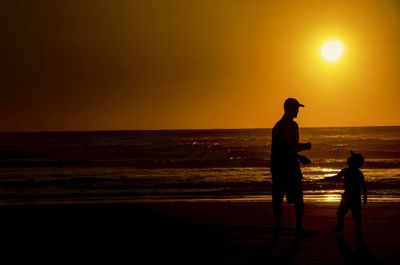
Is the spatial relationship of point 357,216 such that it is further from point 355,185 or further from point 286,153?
point 286,153

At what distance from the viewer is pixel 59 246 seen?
8.80 meters

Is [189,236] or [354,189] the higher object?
[354,189]

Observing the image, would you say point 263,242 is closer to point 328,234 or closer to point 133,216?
point 328,234

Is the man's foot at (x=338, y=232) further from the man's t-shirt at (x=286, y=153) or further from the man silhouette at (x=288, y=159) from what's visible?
the man's t-shirt at (x=286, y=153)

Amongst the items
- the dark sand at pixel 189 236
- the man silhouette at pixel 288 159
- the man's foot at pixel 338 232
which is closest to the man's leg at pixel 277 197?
the man silhouette at pixel 288 159

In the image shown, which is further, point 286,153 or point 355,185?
point 355,185

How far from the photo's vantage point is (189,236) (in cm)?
961

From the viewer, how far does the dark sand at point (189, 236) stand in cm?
784

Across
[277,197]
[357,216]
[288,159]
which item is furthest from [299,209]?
[357,216]

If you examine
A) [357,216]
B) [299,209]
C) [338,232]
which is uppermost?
[299,209]

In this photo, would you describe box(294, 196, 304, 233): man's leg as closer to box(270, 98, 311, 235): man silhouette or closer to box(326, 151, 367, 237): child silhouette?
box(270, 98, 311, 235): man silhouette

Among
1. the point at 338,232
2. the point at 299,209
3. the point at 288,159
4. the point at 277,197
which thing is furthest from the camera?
the point at 338,232

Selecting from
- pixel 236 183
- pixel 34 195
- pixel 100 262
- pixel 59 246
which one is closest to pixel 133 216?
pixel 59 246

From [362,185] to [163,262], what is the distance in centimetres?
332
